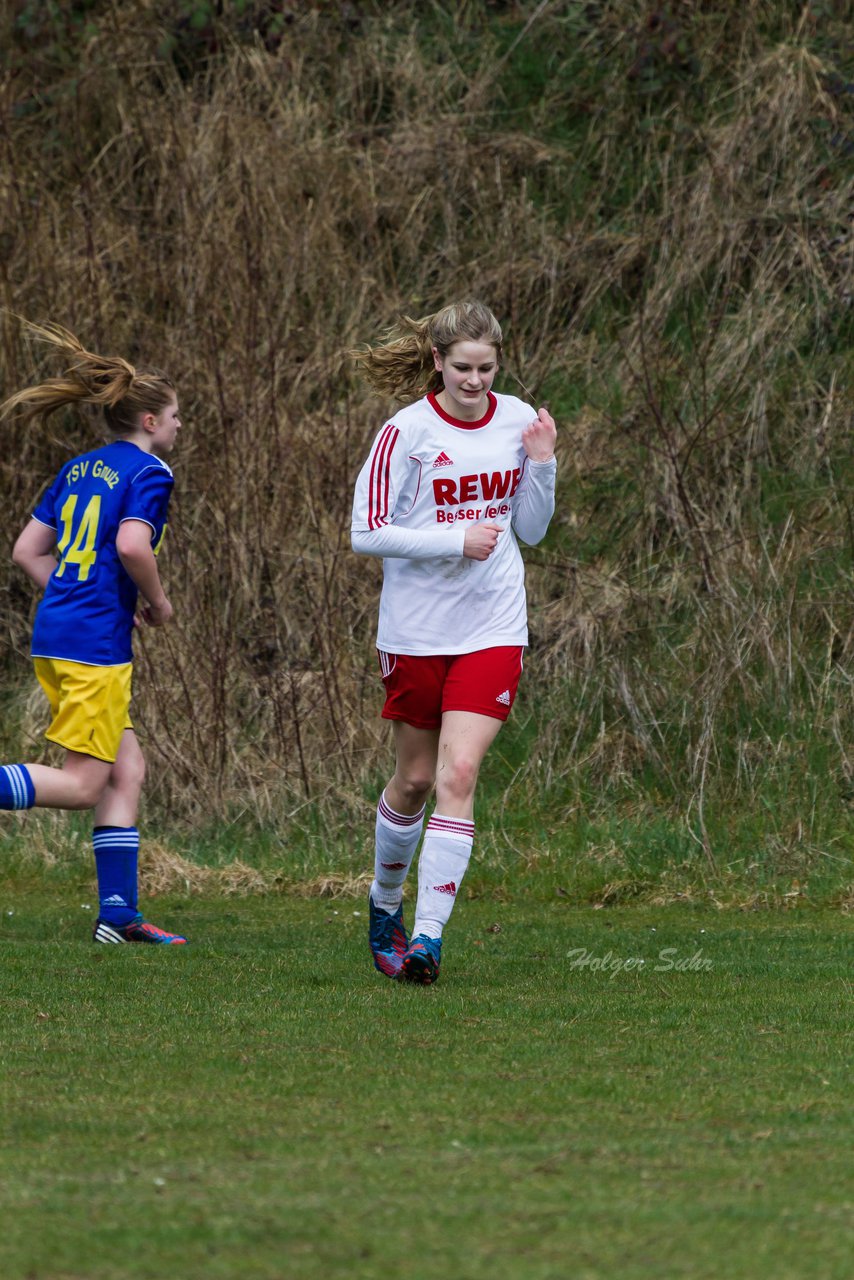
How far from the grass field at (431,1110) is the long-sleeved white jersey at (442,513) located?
1.18 m

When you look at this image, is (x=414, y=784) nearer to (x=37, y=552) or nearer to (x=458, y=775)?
(x=458, y=775)

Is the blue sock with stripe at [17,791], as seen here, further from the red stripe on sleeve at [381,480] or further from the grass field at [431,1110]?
the red stripe on sleeve at [381,480]

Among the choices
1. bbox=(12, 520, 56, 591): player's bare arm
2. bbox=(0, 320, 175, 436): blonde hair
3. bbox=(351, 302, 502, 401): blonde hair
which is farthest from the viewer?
bbox=(12, 520, 56, 591): player's bare arm

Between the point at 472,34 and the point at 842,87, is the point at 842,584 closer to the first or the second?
the point at 842,87

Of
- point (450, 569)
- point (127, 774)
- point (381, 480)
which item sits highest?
point (381, 480)

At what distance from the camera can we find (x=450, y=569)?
19.3ft

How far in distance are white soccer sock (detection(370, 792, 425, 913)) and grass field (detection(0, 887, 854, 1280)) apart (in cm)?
28

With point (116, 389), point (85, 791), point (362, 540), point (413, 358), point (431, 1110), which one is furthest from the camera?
point (116, 389)

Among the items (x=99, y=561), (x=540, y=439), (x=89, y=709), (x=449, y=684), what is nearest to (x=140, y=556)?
(x=99, y=561)

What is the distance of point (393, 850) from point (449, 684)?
67 cm

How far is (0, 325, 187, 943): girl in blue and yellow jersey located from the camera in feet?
21.7

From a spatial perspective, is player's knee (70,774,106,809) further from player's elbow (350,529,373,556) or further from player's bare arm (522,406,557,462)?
player's bare arm (522,406,557,462)

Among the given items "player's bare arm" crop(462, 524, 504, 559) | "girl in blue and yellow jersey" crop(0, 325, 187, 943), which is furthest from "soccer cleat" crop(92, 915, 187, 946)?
"player's bare arm" crop(462, 524, 504, 559)

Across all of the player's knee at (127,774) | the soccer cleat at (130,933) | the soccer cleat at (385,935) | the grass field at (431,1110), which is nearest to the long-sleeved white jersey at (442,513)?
the soccer cleat at (385,935)
